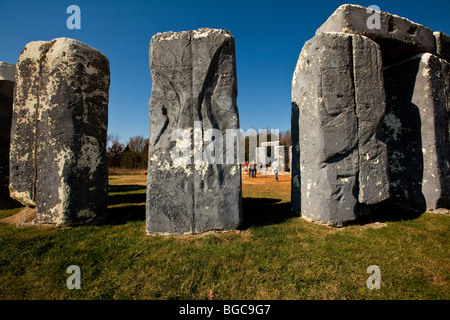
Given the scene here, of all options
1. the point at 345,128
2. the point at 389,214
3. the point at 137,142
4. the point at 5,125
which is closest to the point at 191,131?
the point at 345,128

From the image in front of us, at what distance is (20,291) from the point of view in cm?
177

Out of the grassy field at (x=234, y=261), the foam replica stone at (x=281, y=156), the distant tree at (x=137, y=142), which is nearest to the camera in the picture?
the grassy field at (x=234, y=261)

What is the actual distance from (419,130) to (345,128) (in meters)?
2.08

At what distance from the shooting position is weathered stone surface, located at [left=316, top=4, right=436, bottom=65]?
3.36m

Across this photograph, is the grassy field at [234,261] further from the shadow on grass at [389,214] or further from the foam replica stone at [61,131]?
the foam replica stone at [61,131]

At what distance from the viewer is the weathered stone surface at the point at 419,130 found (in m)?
3.73

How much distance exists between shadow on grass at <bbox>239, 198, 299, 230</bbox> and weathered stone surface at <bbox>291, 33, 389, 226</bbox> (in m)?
0.55

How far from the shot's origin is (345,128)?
3096 millimetres

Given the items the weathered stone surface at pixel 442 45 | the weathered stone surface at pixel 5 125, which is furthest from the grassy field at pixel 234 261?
the weathered stone surface at pixel 442 45

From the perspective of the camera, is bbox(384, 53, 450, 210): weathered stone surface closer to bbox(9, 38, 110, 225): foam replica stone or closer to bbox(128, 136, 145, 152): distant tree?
bbox(9, 38, 110, 225): foam replica stone

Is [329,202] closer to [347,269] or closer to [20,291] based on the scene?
[347,269]

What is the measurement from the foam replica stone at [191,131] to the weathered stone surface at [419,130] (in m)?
3.56

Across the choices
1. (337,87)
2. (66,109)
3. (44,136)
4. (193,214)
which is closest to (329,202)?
(337,87)
